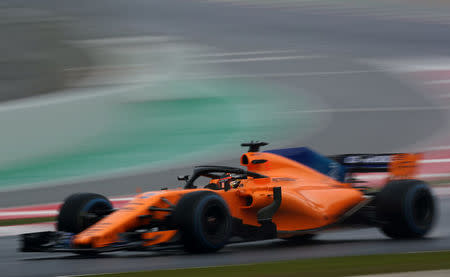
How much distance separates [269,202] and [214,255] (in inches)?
47.3

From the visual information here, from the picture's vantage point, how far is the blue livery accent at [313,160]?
10023 mm

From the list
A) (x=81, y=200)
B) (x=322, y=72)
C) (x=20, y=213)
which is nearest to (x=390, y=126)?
(x=322, y=72)

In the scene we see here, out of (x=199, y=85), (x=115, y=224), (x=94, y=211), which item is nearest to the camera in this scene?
(x=115, y=224)

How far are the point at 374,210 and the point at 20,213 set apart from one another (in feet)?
24.2

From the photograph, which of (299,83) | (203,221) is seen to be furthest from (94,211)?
(299,83)

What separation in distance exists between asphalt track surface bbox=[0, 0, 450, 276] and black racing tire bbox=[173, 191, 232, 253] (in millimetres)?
143

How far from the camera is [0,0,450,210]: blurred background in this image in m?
20.2

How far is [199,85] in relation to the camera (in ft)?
90.1

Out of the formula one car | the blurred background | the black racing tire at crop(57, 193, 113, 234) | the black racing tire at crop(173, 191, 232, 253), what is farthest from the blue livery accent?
the blurred background

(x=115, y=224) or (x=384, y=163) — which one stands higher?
(x=384, y=163)

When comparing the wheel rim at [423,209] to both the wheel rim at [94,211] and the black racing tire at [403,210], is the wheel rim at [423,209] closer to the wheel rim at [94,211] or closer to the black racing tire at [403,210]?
the black racing tire at [403,210]

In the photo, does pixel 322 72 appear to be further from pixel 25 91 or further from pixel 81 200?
pixel 81 200

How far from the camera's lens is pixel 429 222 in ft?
32.1

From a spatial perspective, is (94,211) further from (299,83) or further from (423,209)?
(299,83)
